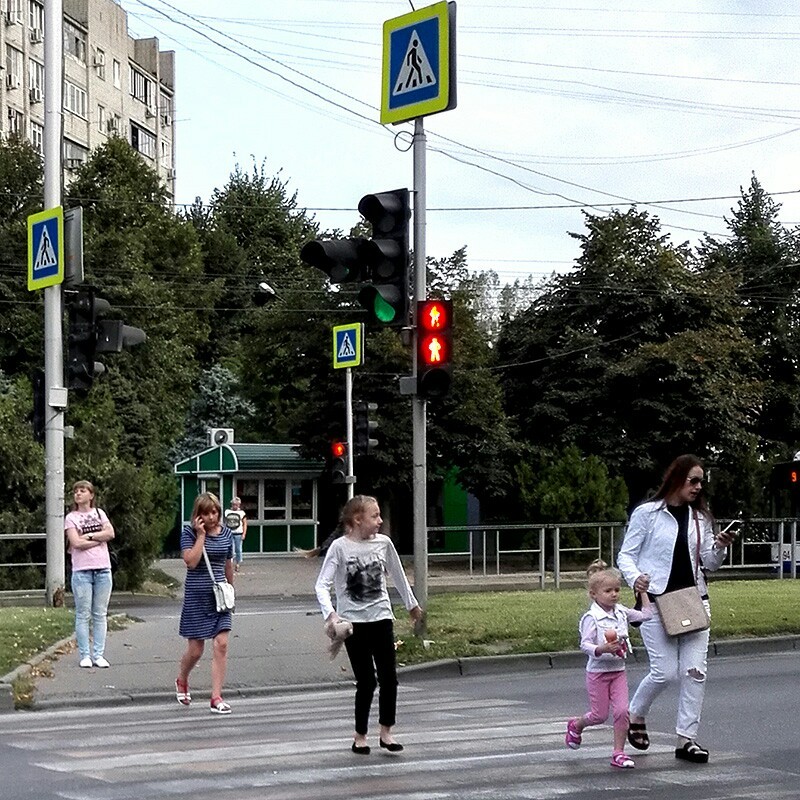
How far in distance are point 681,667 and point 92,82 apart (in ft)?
237

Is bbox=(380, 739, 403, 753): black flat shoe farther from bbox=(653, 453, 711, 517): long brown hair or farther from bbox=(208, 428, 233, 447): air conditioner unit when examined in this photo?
bbox=(208, 428, 233, 447): air conditioner unit

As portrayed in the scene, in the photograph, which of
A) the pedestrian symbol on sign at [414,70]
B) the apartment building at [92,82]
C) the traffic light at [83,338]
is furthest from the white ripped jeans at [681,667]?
the apartment building at [92,82]

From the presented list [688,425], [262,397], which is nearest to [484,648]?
[688,425]

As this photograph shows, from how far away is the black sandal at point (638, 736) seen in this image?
32.2ft

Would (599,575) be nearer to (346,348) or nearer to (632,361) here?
(346,348)

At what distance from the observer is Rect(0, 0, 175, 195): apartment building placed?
71.1 meters

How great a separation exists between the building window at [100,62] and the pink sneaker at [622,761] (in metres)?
72.7

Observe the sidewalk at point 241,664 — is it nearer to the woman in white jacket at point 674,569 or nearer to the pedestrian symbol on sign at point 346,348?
the woman in white jacket at point 674,569

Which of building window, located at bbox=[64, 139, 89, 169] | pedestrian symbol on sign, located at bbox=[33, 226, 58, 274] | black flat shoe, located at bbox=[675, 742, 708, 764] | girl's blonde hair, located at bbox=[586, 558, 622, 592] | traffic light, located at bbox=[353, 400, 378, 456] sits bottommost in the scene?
black flat shoe, located at bbox=[675, 742, 708, 764]

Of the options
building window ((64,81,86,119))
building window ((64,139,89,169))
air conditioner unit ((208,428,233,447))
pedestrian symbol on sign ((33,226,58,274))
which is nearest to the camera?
pedestrian symbol on sign ((33,226,58,274))

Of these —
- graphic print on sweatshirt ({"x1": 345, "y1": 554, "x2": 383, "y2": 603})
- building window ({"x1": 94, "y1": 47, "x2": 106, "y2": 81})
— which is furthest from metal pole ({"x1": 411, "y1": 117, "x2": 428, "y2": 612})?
building window ({"x1": 94, "y1": 47, "x2": 106, "y2": 81})

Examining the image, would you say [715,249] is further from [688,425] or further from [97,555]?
[97,555]

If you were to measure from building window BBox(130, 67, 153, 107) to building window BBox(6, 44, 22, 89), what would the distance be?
1267 centimetres

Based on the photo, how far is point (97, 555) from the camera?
1524cm
